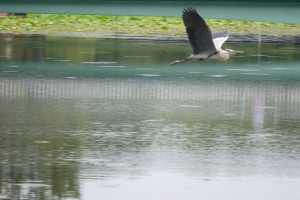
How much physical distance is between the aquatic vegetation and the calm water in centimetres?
1021

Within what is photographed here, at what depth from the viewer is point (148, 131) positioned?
709 cm

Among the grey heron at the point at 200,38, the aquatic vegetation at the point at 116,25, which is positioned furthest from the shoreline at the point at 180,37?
the grey heron at the point at 200,38

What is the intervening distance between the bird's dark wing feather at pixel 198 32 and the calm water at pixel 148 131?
668 mm

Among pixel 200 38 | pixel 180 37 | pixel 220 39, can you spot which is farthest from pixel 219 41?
pixel 180 37

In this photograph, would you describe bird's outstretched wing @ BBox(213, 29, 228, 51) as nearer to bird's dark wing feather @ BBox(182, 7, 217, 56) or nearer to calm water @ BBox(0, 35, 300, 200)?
bird's dark wing feather @ BBox(182, 7, 217, 56)

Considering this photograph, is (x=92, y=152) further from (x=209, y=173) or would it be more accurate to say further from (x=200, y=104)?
(x=200, y=104)

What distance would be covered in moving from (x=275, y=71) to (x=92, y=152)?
7.63 metres

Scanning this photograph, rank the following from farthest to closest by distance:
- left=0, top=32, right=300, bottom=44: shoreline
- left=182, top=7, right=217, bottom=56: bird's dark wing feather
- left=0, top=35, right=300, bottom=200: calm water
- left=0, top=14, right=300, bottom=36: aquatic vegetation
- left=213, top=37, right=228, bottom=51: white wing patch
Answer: left=0, top=14, right=300, bottom=36: aquatic vegetation, left=0, top=32, right=300, bottom=44: shoreline, left=213, top=37, right=228, bottom=51: white wing patch, left=182, top=7, right=217, bottom=56: bird's dark wing feather, left=0, top=35, right=300, bottom=200: calm water

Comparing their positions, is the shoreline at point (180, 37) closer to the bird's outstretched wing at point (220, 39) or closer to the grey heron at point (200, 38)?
the bird's outstretched wing at point (220, 39)

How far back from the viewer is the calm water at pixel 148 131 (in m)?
5.11

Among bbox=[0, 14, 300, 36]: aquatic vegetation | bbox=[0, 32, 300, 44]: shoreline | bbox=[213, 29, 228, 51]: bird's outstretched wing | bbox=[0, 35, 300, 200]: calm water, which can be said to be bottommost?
bbox=[0, 35, 300, 200]: calm water

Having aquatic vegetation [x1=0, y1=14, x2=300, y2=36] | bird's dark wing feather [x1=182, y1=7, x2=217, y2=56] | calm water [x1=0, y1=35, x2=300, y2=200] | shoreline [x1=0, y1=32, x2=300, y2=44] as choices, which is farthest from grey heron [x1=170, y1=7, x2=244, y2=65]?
aquatic vegetation [x1=0, y1=14, x2=300, y2=36]

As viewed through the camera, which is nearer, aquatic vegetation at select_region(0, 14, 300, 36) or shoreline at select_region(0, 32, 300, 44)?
shoreline at select_region(0, 32, 300, 44)

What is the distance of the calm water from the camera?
5.11 m
